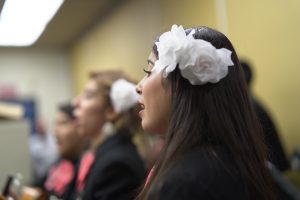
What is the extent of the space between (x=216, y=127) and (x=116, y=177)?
0.73 m

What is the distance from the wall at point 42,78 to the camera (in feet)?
16.0

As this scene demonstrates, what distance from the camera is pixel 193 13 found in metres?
2.07

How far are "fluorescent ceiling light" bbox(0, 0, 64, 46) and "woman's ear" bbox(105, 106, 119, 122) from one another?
0.48 metres

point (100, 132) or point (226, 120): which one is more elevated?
point (226, 120)

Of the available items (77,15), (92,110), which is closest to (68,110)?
(77,15)

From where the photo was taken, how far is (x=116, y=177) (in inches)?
60.0

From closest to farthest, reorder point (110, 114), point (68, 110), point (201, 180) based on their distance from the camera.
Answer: point (201, 180), point (110, 114), point (68, 110)

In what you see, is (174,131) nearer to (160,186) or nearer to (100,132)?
(160,186)

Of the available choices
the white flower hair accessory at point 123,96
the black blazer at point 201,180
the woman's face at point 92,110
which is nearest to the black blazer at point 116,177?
the white flower hair accessory at point 123,96

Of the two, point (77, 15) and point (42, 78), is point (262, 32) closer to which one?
point (77, 15)

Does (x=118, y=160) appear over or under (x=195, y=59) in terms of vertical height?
under

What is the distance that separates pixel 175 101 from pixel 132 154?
0.73 m

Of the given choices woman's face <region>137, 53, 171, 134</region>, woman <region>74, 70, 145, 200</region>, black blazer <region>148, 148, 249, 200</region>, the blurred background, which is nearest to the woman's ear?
woman <region>74, 70, 145, 200</region>

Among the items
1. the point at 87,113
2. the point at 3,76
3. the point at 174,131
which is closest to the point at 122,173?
the point at 87,113
